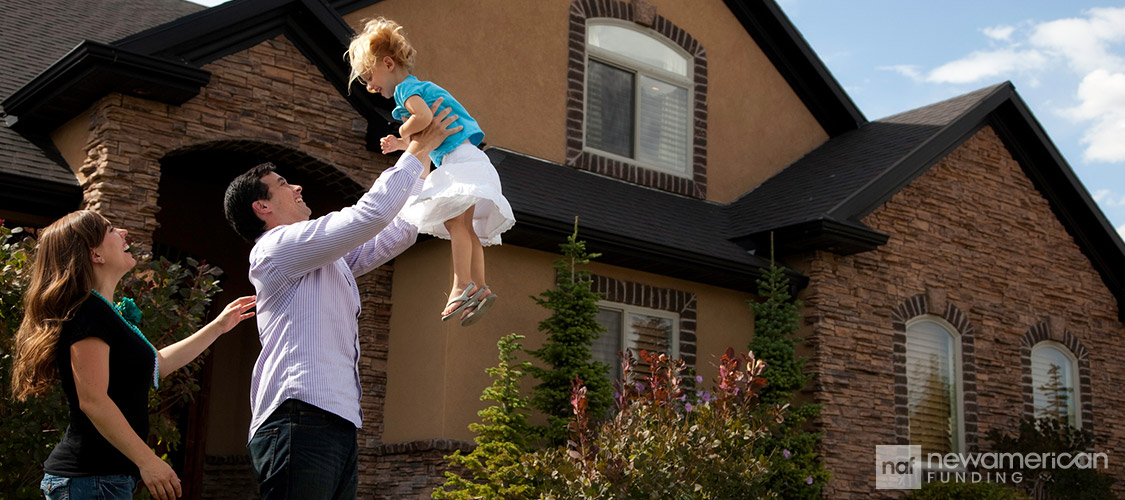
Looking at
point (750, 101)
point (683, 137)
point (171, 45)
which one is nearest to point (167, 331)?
point (171, 45)

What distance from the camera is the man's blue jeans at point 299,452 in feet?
11.2

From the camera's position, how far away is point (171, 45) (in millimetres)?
9062

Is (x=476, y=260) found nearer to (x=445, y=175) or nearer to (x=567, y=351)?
(x=445, y=175)

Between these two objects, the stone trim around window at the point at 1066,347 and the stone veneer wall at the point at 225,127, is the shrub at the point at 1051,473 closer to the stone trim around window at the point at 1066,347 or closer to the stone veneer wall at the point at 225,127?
the stone trim around window at the point at 1066,347

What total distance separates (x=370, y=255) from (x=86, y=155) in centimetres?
610

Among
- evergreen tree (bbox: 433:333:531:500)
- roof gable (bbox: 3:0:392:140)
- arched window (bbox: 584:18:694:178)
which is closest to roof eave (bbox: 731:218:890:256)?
arched window (bbox: 584:18:694:178)

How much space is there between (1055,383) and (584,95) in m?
7.65

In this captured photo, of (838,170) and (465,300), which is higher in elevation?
(838,170)

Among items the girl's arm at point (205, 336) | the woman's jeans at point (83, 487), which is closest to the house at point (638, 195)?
the girl's arm at point (205, 336)

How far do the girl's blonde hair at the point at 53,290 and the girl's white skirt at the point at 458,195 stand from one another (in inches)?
46.8

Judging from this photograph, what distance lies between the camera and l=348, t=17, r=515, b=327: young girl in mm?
4379

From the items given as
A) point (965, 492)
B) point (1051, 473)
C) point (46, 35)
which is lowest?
point (965, 492)

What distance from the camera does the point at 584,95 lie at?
13156mm

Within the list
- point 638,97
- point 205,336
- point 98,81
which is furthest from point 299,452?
point 638,97
